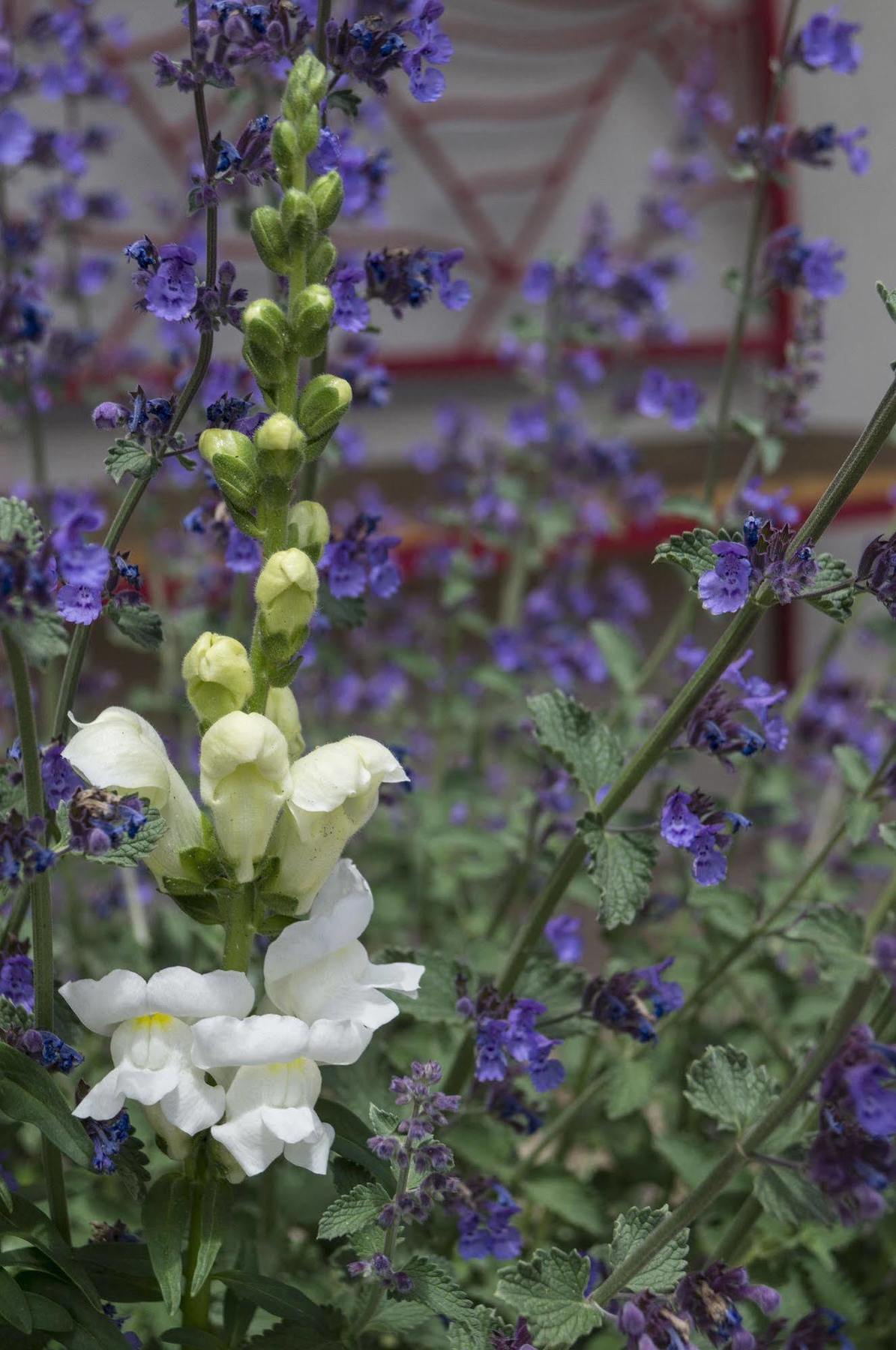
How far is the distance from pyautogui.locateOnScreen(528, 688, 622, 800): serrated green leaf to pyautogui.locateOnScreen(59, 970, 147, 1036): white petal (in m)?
0.24

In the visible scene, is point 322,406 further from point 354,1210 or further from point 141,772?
point 354,1210

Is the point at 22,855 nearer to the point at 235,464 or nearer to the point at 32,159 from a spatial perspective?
the point at 235,464

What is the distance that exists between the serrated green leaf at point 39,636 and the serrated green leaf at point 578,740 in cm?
27

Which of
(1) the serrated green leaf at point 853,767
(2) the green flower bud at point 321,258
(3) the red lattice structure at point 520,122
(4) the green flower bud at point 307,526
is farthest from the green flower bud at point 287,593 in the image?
(3) the red lattice structure at point 520,122

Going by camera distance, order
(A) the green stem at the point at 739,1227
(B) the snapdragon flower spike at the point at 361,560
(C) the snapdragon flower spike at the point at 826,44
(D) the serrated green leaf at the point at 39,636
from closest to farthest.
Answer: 1. (D) the serrated green leaf at the point at 39,636
2. (A) the green stem at the point at 739,1227
3. (B) the snapdragon flower spike at the point at 361,560
4. (C) the snapdragon flower spike at the point at 826,44

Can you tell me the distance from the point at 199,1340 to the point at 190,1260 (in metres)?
0.03

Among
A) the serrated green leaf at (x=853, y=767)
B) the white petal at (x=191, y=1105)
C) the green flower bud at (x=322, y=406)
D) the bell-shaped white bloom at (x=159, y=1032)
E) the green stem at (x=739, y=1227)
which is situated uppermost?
the green flower bud at (x=322, y=406)

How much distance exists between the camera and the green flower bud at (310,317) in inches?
21.6

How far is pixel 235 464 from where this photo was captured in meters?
0.55

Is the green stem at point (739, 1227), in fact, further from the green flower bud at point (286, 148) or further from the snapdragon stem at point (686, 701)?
the green flower bud at point (286, 148)

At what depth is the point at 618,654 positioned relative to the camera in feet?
3.47

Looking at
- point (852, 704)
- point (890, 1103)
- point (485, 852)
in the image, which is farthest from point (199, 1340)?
point (852, 704)

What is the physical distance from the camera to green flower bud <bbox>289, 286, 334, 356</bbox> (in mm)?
549

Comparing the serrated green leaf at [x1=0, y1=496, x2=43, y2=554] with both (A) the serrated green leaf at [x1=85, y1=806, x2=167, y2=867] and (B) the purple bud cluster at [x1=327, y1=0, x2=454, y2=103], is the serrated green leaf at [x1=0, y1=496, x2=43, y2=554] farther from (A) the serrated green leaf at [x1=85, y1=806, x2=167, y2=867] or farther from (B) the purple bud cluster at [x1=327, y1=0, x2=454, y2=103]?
(B) the purple bud cluster at [x1=327, y1=0, x2=454, y2=103]
